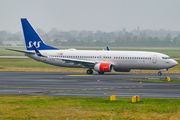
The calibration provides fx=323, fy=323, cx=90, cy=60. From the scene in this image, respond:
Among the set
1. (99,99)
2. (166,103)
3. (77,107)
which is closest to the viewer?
(77,107)

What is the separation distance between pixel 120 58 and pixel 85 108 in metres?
32.5

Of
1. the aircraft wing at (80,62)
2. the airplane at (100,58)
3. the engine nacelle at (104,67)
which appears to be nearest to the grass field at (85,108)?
the engine nacelle at (104,67)

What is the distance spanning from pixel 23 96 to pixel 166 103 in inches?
490

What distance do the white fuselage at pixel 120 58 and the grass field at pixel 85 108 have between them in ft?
87.4

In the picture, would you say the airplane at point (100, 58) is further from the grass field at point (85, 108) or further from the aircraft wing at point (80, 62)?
the grass field at point (85, 108)

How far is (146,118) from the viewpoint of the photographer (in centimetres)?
1959

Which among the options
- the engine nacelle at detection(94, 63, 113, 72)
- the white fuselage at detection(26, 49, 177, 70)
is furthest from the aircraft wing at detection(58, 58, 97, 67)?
the engine nacelle at detection(94, 63, 113, 72)

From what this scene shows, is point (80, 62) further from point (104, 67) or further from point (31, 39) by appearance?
point (31, 39)

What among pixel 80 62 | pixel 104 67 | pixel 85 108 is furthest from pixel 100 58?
pixel 85 108

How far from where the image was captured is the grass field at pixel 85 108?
20.1m

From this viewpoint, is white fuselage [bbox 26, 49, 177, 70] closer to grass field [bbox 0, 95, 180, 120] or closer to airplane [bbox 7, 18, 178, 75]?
airplane [bbox 7, 18, 178, 75]

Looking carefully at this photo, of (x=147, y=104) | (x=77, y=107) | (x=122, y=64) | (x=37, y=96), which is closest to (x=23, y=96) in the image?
(x=37, y=96)

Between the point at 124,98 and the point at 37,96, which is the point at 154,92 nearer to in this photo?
the point at 124,98

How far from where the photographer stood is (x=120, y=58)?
54625mm
